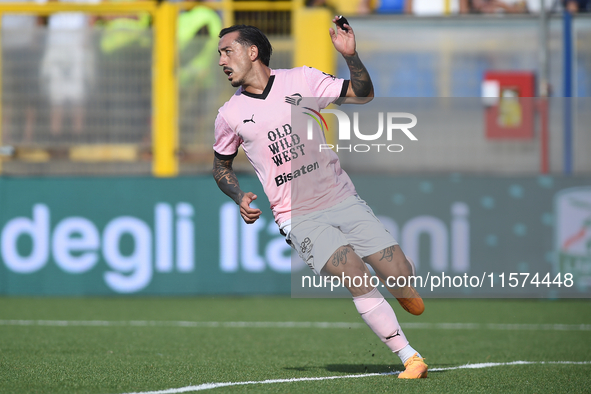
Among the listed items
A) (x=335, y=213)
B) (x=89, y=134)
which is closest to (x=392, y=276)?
(x=335, y=213)

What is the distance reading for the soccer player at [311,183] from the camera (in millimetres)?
4801

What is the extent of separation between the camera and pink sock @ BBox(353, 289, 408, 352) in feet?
15.7

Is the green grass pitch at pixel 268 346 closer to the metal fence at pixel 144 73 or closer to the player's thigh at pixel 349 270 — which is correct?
the player's thigh at pixel 349 270

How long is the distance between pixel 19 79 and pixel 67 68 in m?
0.65

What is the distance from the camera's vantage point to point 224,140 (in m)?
5.10

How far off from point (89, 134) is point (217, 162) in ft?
19.1

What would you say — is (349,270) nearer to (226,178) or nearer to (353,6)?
(226,178)

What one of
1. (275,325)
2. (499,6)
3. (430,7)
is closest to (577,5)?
(499,6)

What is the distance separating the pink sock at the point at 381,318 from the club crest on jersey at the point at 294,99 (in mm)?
1184

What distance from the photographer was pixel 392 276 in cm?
486

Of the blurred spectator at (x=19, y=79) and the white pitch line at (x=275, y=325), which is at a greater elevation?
the blurred spectator at (x=19, y=79)

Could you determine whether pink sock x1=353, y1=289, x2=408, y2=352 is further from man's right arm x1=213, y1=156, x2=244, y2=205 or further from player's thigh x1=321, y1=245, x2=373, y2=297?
man's right arm x1=213, y1=156, x2=244, y2=205

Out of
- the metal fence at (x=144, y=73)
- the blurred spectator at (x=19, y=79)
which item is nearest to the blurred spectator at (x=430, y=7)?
the metal fence at (x=144, y=73)

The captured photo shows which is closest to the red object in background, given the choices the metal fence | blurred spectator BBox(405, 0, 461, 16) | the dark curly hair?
the metal fence
